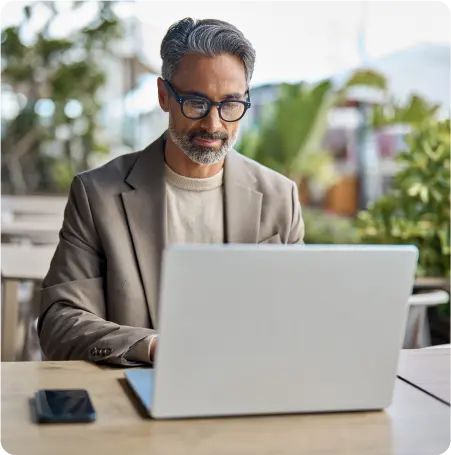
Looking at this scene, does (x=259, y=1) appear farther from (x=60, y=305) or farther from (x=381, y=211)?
(x=60, y=305)

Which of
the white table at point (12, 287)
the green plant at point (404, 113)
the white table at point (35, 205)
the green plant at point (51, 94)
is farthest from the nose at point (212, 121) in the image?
the green plant at point (51, 94)

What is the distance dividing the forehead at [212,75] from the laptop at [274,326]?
0.83 m

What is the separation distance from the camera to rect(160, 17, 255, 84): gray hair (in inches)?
80.0

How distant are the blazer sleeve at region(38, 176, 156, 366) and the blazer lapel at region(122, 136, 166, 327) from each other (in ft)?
0.31

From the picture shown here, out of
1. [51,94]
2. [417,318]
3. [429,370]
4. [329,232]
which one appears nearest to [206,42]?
[429,370]

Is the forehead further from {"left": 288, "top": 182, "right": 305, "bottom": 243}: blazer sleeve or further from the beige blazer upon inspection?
{"left": 288, "top": 182, "right": 305, "bottom": 243}: blazer sleeve

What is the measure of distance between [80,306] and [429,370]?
0.78 meters

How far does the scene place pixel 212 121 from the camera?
2014 millimetres

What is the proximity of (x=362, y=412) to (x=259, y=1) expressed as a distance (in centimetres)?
833

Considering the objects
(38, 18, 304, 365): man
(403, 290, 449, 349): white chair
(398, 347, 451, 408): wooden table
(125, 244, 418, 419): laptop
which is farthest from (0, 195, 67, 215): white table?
(125, 244, 418, 419): laptop

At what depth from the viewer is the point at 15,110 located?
945cm

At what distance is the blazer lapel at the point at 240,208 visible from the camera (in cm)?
219

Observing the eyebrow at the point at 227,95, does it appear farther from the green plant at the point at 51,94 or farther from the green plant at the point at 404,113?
the green plant at the point at 51,94

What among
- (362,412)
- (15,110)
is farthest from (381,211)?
(15,110)
